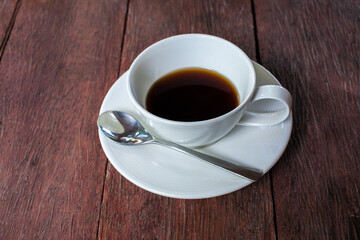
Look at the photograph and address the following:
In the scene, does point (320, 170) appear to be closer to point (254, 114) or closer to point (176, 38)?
point (254, 114)

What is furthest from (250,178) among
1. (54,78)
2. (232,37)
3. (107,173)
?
(54,78)

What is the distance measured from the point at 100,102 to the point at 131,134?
0.20m

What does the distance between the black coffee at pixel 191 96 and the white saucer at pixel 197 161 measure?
0.06 meters

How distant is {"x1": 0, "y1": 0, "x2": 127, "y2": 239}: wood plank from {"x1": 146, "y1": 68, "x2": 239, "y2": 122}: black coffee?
0.18 meters

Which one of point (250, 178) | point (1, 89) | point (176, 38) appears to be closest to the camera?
point (250, 178)

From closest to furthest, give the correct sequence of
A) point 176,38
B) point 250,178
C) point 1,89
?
point 250,178, point 176,38, point 1,89

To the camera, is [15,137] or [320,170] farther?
[15,137]

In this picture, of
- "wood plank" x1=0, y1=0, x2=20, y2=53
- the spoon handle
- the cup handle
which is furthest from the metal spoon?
"wood plank" x1=0, y1=0, x2=20, y2=53

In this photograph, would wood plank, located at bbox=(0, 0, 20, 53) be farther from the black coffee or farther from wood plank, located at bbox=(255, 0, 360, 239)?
wood plank, located at bbox=(255, 0, 360, 239)

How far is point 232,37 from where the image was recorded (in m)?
0.95

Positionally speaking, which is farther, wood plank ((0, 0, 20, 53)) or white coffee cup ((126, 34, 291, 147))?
wood plank ((0, 0, 20, 53))

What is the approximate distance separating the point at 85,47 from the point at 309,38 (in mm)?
627

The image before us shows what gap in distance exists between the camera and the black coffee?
0.69 meters

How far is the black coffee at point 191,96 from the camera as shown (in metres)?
0.69
